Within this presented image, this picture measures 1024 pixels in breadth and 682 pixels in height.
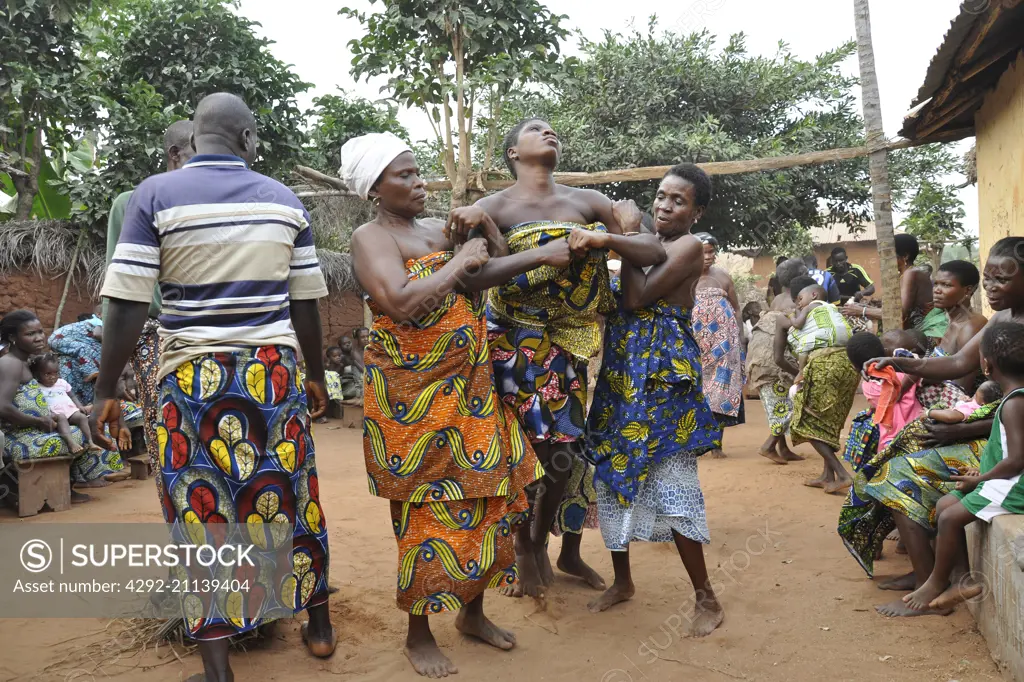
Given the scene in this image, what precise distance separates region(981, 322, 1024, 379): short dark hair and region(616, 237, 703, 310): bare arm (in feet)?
3.96

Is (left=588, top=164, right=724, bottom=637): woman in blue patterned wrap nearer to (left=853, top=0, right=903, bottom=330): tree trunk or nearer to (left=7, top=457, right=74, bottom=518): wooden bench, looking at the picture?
(left=7, top=457, right=74, bottom=518): wooden bench

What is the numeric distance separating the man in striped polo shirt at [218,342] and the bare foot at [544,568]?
1371mm

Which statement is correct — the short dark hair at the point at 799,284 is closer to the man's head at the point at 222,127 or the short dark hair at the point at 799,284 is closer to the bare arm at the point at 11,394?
the man's head at the point at 222,127

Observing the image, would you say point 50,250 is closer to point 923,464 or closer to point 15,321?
point 15,321

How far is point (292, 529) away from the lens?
3.00m

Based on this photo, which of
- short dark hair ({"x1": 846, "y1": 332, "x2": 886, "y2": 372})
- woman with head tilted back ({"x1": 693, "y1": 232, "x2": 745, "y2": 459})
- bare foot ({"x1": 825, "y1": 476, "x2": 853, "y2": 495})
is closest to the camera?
short dark hair ({"x1": 846, "y1": 332, "x2": 886, "y2": 372})

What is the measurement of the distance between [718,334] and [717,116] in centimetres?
1023

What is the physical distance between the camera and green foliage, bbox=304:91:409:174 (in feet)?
39.9

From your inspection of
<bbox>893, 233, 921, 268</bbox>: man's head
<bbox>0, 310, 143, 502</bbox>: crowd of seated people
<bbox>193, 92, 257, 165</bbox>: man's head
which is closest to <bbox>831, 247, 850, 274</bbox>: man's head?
<bbox>893, 233, 921, 268</bbox>: man's head

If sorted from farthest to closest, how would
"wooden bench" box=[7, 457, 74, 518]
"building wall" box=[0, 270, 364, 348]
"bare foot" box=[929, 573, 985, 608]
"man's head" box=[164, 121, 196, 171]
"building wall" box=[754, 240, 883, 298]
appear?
1. "building wall" box=[754, 240, 883, 298]
2. "building wall" box=[0, 270, 364, 348]
3. "wooden bench" box=[7, 457, 74, 518]
4. "man's head" box=[164, 121, 196, 171]
5. "bare foot" box=[929, 573, 985, 608]

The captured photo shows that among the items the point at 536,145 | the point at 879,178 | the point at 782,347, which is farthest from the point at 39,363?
the point at 879,178

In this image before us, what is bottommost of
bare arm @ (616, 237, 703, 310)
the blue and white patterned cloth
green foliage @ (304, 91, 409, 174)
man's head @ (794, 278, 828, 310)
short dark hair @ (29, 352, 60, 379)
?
the blue and white patterned cloth

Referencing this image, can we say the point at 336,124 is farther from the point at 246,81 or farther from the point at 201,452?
the point at 201,452

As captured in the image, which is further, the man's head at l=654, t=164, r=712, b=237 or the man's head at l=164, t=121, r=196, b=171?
the man's head at l=654, t=164, r=712, b=237
